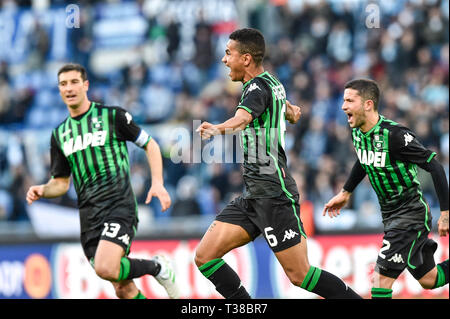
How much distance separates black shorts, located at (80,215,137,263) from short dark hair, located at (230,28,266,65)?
1929 mm

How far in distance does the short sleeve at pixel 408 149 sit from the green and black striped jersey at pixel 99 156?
7.37 feet

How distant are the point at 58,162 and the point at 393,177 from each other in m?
3.08

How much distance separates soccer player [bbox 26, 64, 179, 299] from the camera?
24.3 ft

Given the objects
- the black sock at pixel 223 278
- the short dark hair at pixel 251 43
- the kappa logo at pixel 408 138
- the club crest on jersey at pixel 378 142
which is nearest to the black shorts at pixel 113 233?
the black sock at pixel 223 278

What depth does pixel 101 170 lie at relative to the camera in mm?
7473

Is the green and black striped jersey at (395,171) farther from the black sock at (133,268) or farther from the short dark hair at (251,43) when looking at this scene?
the black sock at (133,268)

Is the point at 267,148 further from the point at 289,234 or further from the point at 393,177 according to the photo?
the point at 393,177

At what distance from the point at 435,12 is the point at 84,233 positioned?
→ 10.7m

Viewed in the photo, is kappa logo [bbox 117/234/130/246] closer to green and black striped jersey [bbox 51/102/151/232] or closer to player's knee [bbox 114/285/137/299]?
green and black striped jersey [bbox 51/102/151/232]

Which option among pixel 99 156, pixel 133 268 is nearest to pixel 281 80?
pixel 99 156

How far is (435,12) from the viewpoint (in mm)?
16125

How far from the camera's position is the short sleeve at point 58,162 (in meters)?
7.70

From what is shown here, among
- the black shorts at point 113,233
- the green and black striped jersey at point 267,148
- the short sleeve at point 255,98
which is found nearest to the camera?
the short sleeve at point 255,98

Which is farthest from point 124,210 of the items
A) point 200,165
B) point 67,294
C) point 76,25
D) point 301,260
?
point 76,25
